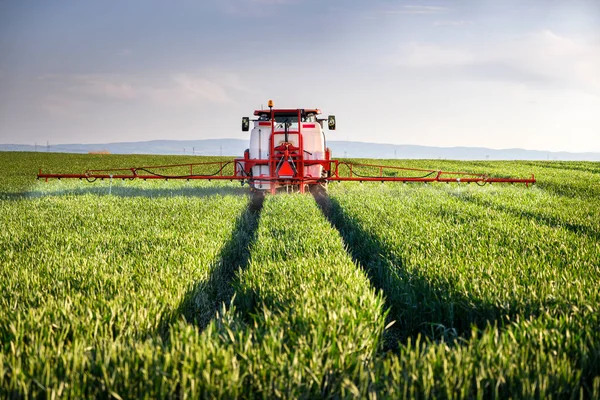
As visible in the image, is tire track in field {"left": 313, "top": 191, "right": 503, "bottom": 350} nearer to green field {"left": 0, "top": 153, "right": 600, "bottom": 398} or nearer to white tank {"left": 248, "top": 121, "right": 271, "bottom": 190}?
green field {"left": 0, "top": 153, "right": 600, "bottom": 398}

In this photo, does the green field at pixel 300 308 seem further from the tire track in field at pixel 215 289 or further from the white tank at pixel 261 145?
the white tank at pixel 261 145

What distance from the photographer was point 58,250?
6.60 meters

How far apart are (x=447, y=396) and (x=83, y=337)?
2.61m

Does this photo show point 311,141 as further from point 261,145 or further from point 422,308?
point 422,308

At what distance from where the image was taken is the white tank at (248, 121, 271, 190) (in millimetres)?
15320

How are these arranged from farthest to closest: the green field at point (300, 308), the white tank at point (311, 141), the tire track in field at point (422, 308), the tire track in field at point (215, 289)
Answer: the white tank at point (311, 141) < the tire track in field at point (215, 289) < the tire track in field at point (422, 308) < the green field at point (300, 308)

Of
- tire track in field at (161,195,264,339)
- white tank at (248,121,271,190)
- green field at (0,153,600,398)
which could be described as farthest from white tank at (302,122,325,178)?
tire track in field at (161,195,264,339)

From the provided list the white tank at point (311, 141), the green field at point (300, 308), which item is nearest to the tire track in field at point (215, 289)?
the green field at point (300, 308)

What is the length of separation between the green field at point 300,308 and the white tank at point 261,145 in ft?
19.2

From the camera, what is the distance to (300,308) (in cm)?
389

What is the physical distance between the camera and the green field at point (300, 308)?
2.86 m

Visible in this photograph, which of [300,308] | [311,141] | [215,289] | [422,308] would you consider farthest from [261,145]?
[300,308]

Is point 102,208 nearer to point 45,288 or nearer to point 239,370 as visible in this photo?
point 45,288

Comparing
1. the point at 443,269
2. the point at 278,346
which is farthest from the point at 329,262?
the point at 278,346
